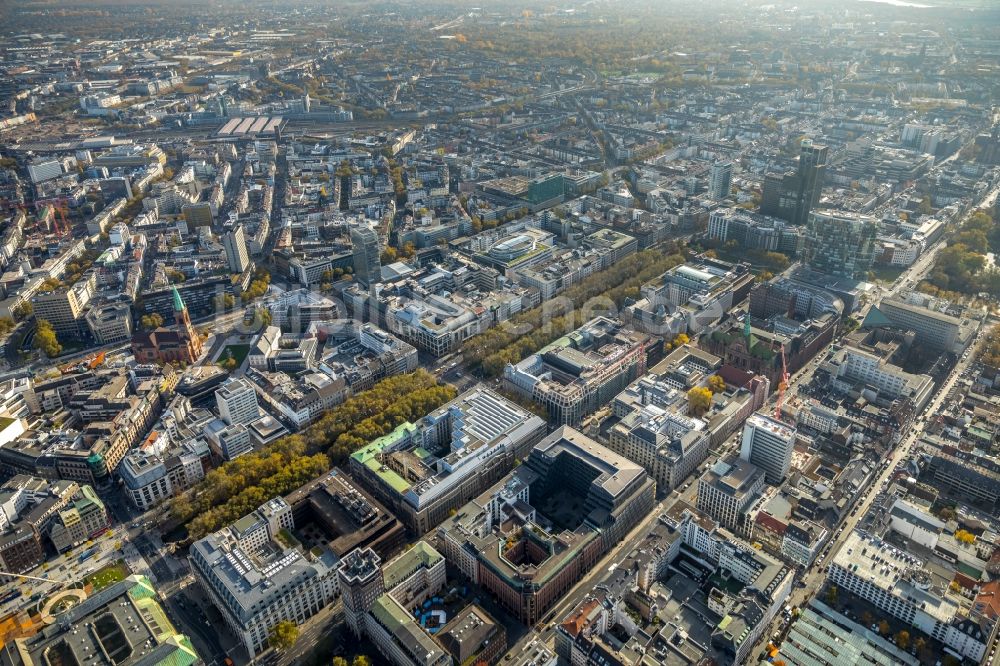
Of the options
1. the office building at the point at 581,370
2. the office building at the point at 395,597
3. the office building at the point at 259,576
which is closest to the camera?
the office building at the point at 395,597

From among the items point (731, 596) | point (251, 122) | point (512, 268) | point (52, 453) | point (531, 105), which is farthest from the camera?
point (531, 105)

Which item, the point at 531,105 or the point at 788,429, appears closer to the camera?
the point at 788,429

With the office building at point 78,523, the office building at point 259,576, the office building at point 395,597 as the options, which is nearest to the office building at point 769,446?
the office building at point 395,597

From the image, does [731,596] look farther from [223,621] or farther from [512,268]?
[512,268]

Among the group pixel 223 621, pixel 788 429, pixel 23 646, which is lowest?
pixel 223 621

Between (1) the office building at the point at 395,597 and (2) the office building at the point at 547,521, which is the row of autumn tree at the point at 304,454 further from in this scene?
(2) the office building at the point at 547,521

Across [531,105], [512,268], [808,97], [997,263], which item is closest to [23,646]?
[512,268]

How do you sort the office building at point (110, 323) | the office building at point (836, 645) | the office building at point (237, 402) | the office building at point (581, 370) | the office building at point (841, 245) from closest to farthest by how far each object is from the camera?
the office building at point (836, 645) < the office building at point (237, 402) < the office building at point (581, 370) < the office building at point (110, 323) < the office building at point (841, 245)
